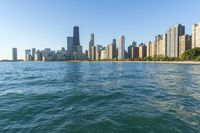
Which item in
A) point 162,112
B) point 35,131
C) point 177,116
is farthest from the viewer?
point 162,112

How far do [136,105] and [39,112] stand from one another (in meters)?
8.07

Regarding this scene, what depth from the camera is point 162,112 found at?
13609 millimetres

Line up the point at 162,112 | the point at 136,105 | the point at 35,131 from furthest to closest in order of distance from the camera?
1. the point at 136,105
2. the point at 162,112
3. the point at 35,131

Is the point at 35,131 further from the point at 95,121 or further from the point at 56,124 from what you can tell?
the point at 95,121

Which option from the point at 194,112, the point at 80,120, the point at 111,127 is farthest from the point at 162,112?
the point at 80,120

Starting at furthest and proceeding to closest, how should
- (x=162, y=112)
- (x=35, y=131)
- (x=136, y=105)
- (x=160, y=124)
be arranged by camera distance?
(x=136, y=105) < (x=162, y=112) < (x=160, y=124) < (x=35, y=131)

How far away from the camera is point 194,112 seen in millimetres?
13750

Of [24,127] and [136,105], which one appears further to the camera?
[136,105]

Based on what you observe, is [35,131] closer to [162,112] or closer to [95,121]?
[95,121]

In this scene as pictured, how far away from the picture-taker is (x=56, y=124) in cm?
1118

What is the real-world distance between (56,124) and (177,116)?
325 inches

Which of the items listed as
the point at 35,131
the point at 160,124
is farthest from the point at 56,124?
the point at 160,124

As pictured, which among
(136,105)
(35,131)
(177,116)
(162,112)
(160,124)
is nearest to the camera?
(35,131)

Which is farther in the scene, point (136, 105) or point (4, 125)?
point (136, 105)
